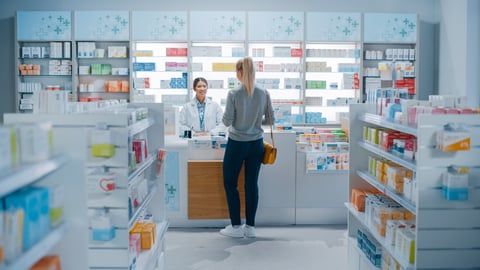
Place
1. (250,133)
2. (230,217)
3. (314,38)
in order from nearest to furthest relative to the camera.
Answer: (250,133) < (230,217) < (314,38)

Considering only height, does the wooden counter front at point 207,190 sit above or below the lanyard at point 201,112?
below

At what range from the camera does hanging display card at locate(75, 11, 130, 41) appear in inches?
360

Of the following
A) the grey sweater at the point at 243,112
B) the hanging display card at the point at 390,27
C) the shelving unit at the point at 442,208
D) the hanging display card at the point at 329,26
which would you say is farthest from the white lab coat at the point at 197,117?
the shelving unit at the point at 442,208

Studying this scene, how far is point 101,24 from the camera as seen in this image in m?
9.16

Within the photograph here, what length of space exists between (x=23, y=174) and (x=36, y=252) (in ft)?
1.04

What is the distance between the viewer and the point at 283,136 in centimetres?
648

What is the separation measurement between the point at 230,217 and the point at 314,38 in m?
4.06

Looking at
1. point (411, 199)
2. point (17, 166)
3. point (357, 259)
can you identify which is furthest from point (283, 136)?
point (17, 166)

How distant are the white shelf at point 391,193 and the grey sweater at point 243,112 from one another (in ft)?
4.06

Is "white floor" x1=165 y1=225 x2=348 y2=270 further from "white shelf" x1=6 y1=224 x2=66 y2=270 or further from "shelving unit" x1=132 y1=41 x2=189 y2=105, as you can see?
"shelving unit" x1=132 y1=41 x2=189 y2=105

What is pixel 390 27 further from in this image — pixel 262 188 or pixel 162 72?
pixel 262 188

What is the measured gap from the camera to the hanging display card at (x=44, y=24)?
9.15 metres

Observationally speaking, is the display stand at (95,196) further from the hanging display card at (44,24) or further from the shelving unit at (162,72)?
the hanging display card at (44,24)

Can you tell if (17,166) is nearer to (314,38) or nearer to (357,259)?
(357,259)
